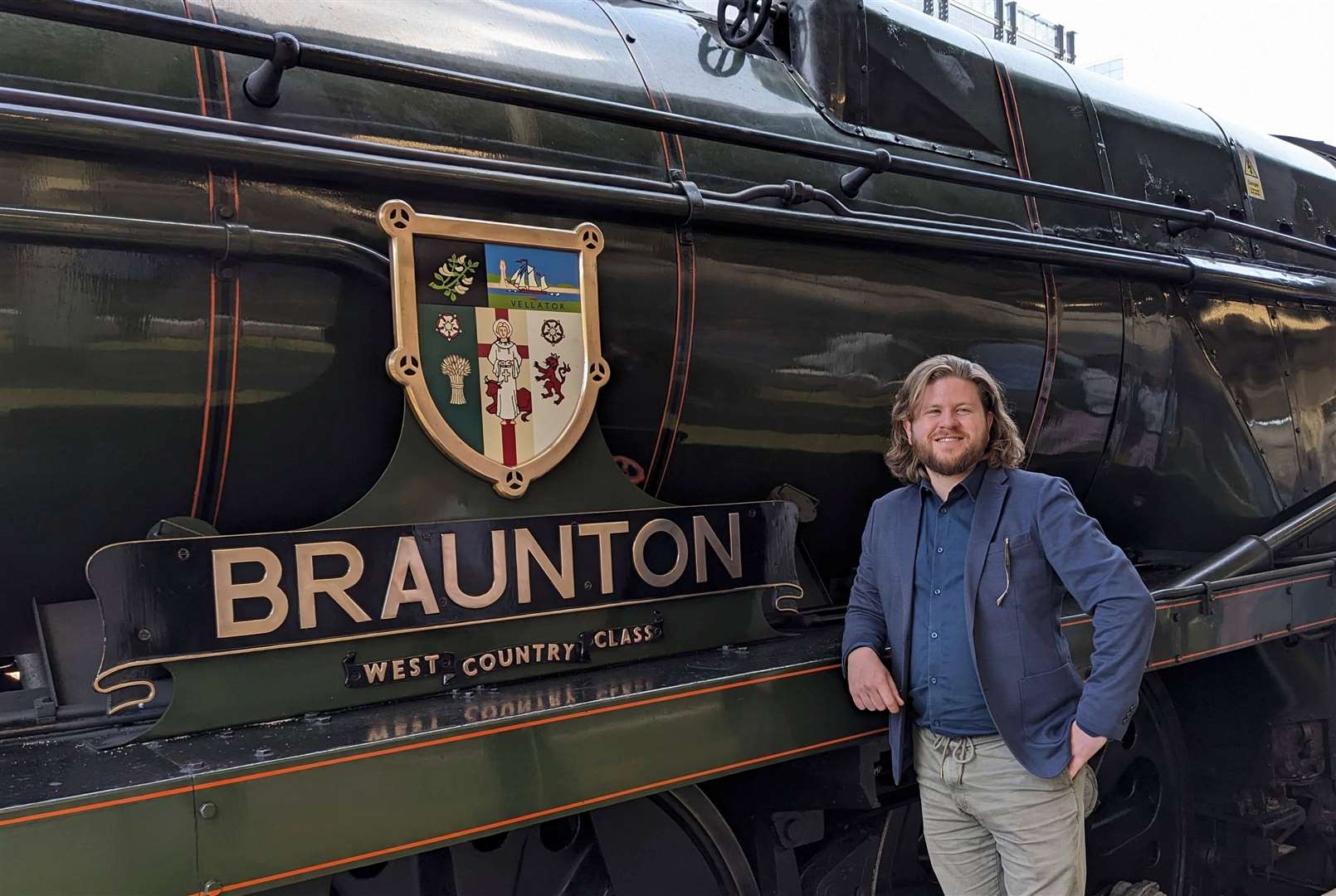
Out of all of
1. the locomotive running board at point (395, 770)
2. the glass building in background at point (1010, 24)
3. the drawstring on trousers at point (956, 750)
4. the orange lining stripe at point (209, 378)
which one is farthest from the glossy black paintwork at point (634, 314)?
the glass building in background at point (1010, 24)

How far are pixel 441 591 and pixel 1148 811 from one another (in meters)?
2.84

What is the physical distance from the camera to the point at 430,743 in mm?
1614

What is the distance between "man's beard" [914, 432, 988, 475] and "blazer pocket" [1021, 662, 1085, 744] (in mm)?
430

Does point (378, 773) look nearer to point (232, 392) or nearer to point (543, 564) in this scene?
point (543, 564)

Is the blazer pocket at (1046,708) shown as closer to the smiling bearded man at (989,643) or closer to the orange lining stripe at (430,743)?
the smiling bearded man at (989,643)

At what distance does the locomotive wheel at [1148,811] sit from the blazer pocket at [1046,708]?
1563 mm

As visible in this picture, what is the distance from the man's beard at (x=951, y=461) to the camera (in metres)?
2.19

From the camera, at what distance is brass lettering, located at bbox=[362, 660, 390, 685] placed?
5.93ft

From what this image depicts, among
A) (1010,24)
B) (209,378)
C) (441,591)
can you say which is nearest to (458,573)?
(441,591)

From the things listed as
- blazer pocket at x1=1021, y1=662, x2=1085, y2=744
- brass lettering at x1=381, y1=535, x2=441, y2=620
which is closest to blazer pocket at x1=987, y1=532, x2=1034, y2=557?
blazer pocket at x1=1021, y1=662, x2=1085, y2=744

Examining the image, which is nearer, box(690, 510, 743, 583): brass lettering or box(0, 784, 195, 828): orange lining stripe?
box(0, 784, 195, 828): orange lining stripe

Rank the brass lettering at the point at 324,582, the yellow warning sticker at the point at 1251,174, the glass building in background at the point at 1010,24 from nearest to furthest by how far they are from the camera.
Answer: the brass lettering at the point at 324,582 → the yellow warning sticker at the point at 1251,174 → the glass building in background at the point at 1010,24

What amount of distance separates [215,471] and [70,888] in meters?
0.71

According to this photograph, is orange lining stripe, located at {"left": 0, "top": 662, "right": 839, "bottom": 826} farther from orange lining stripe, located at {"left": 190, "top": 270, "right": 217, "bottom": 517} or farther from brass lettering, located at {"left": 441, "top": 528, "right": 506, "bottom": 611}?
orange lining stripe, located at {"left": 190, "top": 270, "right": 217, "bottom": 517}
